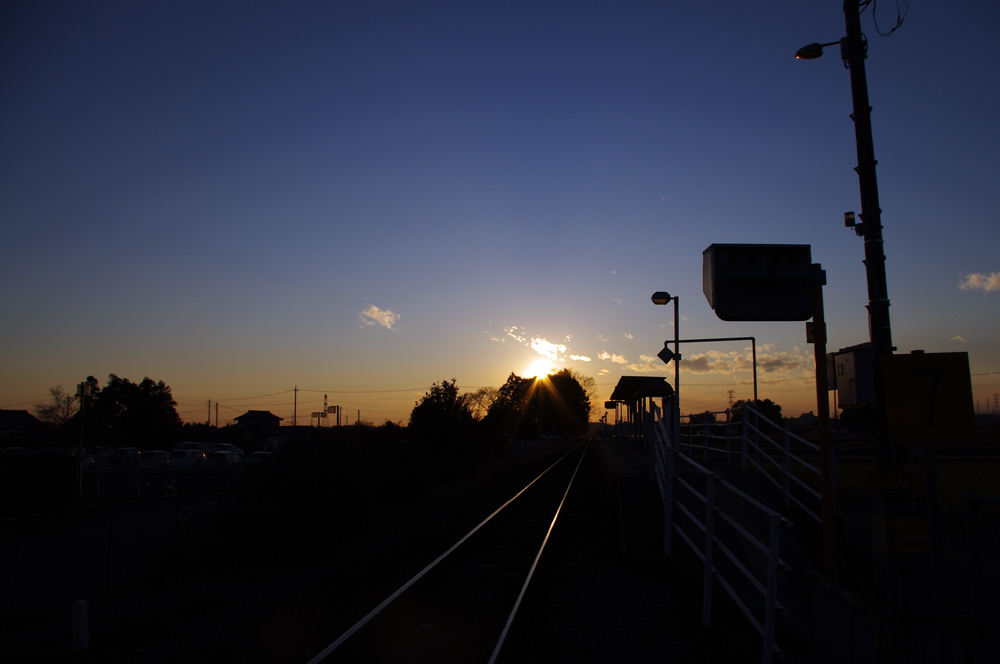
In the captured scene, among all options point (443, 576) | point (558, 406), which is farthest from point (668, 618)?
point (558, 406)

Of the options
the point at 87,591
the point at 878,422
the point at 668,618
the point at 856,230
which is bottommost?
the point at 87,591

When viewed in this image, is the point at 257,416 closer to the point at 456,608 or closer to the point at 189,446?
the point at 189,446

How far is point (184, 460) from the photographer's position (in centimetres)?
4403

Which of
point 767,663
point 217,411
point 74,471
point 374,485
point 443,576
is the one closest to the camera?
point 767,663

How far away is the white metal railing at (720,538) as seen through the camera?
481 cm

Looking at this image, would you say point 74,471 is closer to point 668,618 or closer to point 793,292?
point 668,618

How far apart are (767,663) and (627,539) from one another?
5.04 metres

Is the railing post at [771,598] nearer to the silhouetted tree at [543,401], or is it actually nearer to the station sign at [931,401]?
the station sign at [931,401]

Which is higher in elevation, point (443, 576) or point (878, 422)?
point (878, 422)

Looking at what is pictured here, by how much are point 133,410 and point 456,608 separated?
9377 centimetres

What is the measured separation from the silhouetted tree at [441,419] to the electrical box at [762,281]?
Result: 29.1 m

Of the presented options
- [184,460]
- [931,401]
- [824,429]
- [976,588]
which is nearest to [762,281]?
[824,429]

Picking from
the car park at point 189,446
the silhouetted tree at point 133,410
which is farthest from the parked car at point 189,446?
the silhouetted tree at point 133,410

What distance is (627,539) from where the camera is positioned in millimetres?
9734
